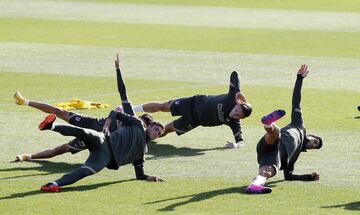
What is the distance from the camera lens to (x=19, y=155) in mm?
17875

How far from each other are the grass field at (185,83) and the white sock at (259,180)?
27 cm

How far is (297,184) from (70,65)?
592 inches

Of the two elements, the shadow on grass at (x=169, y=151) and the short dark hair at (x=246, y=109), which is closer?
the shadow on grass at (x=169, y=151)

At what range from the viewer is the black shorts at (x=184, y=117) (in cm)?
1969

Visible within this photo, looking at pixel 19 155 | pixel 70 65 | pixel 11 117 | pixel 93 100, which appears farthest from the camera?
pixel 70 65

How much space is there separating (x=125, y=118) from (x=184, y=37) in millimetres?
20623

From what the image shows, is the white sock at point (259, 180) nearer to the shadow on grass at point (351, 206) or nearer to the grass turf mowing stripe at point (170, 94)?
the shadow on grass at point (351, 206)

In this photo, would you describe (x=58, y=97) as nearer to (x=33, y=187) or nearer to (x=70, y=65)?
(x=70, y=65)

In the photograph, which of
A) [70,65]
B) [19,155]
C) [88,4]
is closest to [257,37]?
[70,65]

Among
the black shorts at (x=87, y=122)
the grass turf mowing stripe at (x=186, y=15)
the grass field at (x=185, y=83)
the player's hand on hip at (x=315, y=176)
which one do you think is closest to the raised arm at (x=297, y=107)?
the grass field at (x=185, y=83)

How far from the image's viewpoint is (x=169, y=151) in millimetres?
19000

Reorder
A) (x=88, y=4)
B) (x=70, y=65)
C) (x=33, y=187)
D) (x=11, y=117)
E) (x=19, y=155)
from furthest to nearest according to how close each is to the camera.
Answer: (x=88, y=4), (x=70, y=65), (x=11, y=117), (x=19, y=155), (x=33, y=187)

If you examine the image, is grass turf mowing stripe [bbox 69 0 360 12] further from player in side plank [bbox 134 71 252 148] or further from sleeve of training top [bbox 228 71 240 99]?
sleeve of training top [bbox 228 71 240 99]

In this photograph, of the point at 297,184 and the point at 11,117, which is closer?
the point at 297,184
